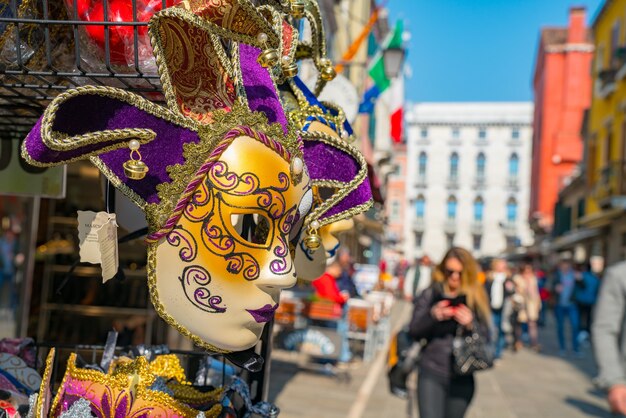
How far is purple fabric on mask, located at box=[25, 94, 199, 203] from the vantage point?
3.79 ft

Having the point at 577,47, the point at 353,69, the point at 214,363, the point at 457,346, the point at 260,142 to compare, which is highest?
the point at 577,47

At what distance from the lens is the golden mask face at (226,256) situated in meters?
1.25

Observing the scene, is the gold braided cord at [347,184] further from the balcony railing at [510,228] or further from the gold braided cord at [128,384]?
the balcony railing at [510,228]

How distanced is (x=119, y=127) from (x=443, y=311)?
3.18 m

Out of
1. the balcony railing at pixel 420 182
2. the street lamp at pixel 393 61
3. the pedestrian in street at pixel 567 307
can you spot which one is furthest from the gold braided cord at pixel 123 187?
the balcony railing at pixel 420 182

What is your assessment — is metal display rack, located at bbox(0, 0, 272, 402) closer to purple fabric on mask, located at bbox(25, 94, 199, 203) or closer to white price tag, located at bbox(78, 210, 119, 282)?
purple fabric on mask, located at bbox(25, 94, 199, 203)

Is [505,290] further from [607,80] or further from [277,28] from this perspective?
[607,80]

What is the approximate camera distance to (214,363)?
207cm

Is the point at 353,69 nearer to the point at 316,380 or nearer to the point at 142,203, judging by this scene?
the point at 316,380

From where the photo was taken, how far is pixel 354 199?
167 cm

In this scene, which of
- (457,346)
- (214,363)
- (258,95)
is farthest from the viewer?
(457,346)

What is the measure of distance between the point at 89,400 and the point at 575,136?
129 feet

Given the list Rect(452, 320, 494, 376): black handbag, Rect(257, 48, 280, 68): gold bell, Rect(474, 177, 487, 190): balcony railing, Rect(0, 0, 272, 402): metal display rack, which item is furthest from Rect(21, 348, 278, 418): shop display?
Rect(474, 177, 487, 190): balcony railing

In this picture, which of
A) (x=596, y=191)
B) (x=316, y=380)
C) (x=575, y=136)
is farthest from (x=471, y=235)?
(x=316, y=380)
